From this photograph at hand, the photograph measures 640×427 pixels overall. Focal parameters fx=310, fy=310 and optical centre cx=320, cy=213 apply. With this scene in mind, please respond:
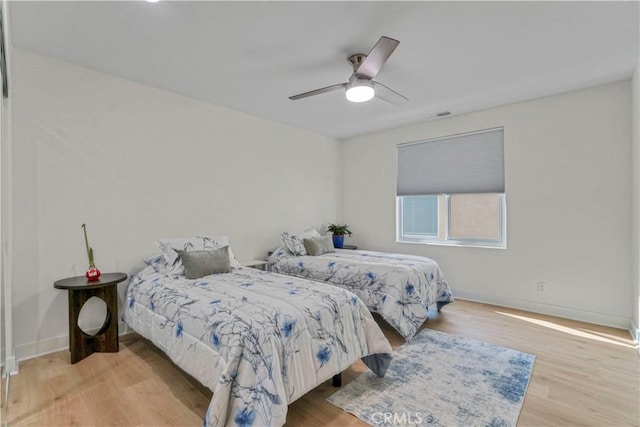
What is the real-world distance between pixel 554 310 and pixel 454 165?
2155 millimetres

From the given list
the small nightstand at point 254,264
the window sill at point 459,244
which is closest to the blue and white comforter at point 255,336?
the small nightstand at point 254,264

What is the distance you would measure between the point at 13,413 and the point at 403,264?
10.8ft

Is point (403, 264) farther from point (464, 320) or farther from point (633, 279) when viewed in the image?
point (633, 279)

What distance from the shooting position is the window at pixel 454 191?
412 cm

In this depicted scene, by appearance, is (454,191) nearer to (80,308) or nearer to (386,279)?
(386,279)

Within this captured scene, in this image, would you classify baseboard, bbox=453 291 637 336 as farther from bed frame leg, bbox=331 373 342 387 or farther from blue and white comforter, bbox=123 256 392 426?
bed frame leg, bbox=331 373 342 387

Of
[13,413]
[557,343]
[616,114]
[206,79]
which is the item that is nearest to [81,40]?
[206,79]

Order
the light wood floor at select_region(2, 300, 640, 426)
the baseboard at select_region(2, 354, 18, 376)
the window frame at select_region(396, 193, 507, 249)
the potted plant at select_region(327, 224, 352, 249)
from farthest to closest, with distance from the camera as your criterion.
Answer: the potted plant at select_region(327, 224, 352, 249) → the window frame at select_region(396, 193, 507, 249) → the baseboard at select_region(2, 354, 18, 376) → the light wood floor at select_region(2, 300, 640, 426)

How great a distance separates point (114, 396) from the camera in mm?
2072

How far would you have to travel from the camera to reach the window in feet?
13.5

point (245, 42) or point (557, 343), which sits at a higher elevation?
point (245, 42)

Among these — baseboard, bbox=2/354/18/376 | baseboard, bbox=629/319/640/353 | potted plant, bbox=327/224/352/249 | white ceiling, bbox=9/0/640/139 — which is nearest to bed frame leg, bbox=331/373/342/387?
baseboard, bbox=2/354/18/376

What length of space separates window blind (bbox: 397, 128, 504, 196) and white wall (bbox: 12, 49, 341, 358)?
2227 mm

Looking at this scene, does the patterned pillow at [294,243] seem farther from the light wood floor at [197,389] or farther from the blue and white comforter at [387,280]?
the light wood floor at [197,389]
